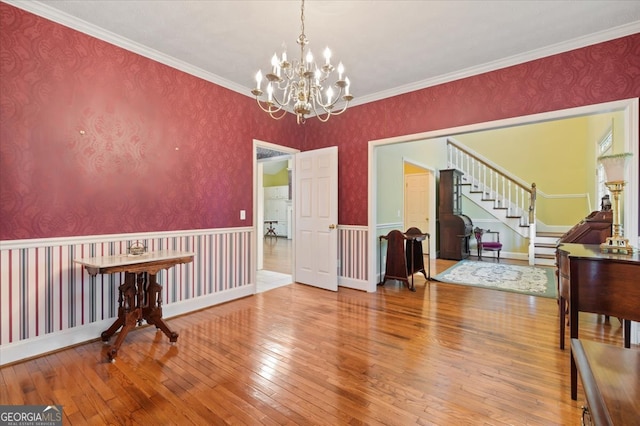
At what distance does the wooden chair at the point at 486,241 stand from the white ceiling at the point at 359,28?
476cm

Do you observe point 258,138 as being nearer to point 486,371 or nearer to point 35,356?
point 35,356

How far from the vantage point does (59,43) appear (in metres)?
2.61

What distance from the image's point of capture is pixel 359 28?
9.18 feet

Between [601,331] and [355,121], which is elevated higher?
[355,121]

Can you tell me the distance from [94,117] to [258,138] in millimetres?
1978

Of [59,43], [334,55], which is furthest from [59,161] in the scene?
[334,55]

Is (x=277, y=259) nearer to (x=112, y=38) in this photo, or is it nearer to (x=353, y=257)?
(x=353, y=257)

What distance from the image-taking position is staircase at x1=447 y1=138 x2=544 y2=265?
6684 mm

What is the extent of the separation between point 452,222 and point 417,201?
1034mm

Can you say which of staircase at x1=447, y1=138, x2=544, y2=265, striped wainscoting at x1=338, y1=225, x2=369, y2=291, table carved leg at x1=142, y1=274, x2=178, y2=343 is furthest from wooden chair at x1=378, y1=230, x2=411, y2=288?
staircase at x1=447, y1=138, x2=544, y2=265

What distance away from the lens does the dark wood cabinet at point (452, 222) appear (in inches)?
279

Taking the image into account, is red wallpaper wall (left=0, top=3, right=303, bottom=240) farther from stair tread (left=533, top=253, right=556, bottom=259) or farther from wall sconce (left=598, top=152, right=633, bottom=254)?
stair tread (left=533, top=253, right=556, bottom=259)

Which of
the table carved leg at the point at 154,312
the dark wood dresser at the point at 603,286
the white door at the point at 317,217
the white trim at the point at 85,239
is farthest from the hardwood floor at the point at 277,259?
the dark wood dresser at the point at 603,286

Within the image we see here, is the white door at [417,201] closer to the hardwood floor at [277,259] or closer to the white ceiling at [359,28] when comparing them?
the hardwood floor at [277,259]
